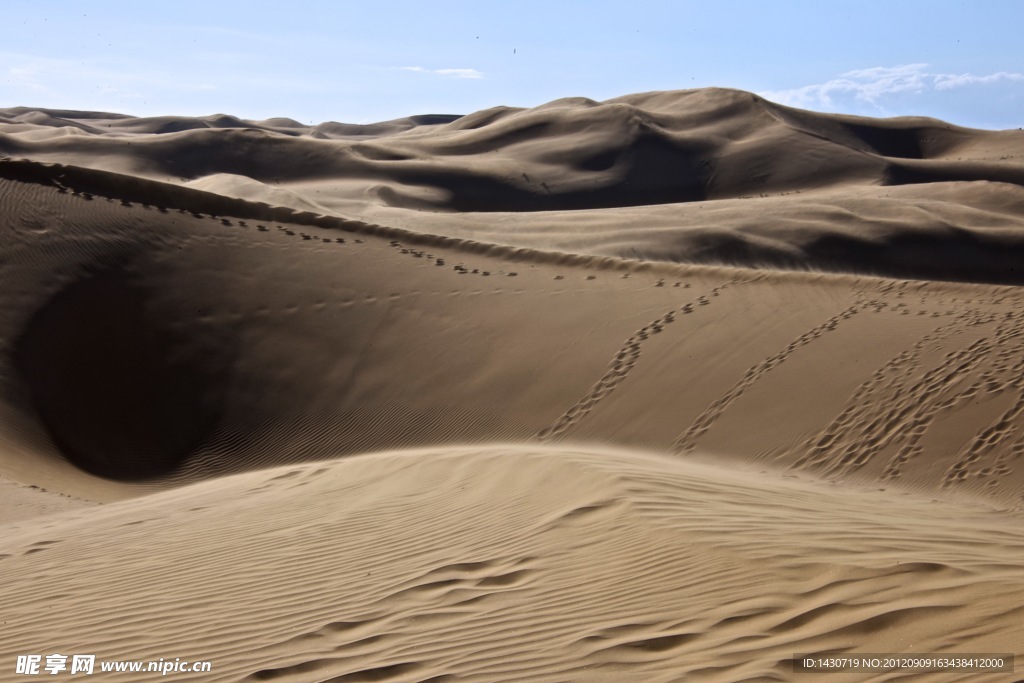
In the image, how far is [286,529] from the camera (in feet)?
21.1

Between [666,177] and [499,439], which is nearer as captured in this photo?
[499,439]

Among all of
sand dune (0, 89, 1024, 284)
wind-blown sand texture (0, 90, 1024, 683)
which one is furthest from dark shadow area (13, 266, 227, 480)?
sand dune (0, 89, 1024, 284)

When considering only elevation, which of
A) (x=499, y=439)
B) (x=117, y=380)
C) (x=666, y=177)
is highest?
(x=666, y=177)

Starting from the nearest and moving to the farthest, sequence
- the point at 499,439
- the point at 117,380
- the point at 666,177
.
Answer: the point at 499,439 → the point at 117,380 → the point at 666,177

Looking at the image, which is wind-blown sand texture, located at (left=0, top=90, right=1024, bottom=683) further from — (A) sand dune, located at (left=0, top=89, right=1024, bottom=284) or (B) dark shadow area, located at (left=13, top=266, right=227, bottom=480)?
(A) sand dune, located at (left=0, top=89, right=1024, bottom=284)

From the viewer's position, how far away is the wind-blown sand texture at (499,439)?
4.33 m

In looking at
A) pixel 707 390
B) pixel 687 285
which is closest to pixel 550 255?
pixel 687 285

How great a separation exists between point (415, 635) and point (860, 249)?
914 inches

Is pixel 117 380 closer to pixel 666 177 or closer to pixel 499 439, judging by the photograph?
Result: pixel 499 439

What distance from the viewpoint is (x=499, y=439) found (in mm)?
11273

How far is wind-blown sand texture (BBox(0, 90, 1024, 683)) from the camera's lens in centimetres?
433

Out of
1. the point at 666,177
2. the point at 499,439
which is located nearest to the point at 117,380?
the point at 499,439

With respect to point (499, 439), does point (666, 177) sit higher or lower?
higher

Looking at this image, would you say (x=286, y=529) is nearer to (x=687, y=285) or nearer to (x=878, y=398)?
(x=878, y=398)
